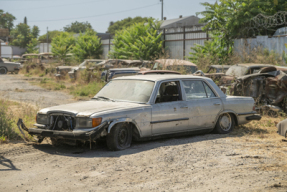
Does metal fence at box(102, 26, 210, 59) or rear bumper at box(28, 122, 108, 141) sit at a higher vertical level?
metal fence at box(102, 26, 210, 59)

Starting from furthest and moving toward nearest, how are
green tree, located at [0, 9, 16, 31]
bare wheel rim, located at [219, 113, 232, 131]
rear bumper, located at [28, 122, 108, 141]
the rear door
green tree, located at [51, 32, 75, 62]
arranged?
green tree, located at [0, 9, 16, 31] < green tree, located at [51, 32, 75, 62] < bare wheel rim, located at [219, 113, 232, 131] < the rear door < rear bumper, located at [28, 122, 108, 141]

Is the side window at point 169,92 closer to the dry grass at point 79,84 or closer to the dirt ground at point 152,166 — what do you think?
the dirt ground at point 152,166

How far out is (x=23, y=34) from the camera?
73688 millimetres

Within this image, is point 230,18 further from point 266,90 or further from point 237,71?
point 266,90

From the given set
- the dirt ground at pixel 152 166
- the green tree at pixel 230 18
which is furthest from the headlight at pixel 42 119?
the green tree at pixel 230 18

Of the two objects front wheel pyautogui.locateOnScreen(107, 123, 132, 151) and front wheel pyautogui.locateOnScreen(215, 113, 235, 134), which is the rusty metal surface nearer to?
front wheel pyautogui.locateOnScreen(215, 113, 235, 134)

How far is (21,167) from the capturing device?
18.7 ft

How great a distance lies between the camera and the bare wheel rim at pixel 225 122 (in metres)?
8.33

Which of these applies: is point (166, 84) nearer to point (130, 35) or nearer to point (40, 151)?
point (40, 151)

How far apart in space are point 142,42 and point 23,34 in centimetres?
5300

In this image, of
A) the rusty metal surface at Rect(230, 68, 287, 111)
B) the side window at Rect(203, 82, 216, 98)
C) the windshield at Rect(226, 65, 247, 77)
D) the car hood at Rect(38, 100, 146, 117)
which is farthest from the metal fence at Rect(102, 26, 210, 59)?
the car hood at Rect(38, 100, 146, 117)

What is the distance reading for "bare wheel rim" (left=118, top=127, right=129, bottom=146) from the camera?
21.7 ft

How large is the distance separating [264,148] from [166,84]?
2.34 m

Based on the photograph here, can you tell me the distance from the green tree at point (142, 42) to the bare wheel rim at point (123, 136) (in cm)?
1935
